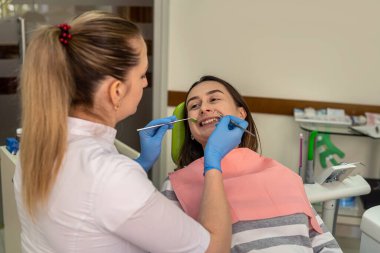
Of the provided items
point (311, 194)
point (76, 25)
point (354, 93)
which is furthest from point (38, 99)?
point (354, 93)

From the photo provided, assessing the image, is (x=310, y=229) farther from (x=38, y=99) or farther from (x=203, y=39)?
(x=203, y=39)

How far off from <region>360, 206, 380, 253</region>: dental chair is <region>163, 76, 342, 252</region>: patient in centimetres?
18

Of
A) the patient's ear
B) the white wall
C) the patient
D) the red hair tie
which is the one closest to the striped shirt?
the patient

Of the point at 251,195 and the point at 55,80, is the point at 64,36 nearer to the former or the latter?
the point at 55,80

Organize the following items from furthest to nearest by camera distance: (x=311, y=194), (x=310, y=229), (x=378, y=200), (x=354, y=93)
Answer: (x=354, y=93) < (x=378, y=200) < (x=311, y=194) < (x=310, y=229)

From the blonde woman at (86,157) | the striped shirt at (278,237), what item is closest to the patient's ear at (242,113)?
the striped shirt at (278,237)

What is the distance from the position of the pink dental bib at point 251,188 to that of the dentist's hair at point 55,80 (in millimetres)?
588

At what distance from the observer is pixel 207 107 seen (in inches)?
61.3

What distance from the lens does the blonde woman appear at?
79cm

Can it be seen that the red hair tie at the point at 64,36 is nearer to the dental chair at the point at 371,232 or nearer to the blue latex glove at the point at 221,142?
the blue latex glove at the point at 221,142

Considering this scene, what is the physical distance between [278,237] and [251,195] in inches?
6.1

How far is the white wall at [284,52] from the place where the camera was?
2285 millimetres

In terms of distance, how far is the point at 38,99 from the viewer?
837mm

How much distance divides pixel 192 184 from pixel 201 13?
1311mm
